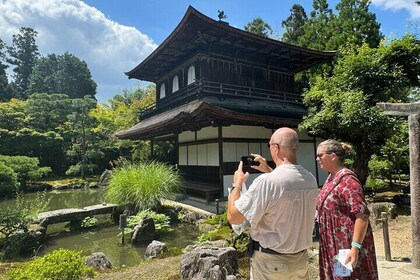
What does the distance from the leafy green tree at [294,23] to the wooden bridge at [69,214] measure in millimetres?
22444

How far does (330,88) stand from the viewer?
8.90 m

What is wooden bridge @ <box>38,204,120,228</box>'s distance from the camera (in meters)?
7.95

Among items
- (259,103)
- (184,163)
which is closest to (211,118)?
(259,103)

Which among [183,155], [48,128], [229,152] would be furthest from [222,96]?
[48,128]

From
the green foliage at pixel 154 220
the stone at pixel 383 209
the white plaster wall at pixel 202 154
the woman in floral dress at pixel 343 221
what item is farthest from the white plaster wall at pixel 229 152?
the woman in floral dress at pixel 343 221

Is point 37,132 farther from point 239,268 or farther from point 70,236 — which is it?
point 239,268

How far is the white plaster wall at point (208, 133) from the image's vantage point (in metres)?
10.4

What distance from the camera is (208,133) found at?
10844 millimetres

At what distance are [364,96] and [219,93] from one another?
16.7ft

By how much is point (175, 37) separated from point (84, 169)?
16.2 metres

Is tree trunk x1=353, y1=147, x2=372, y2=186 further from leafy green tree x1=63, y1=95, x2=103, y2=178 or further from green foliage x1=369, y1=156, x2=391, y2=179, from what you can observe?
leafy green tree x1=63, y1=95, x2=103, y2=178

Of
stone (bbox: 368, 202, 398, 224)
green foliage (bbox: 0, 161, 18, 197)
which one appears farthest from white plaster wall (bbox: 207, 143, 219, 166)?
green foliage (bbox: 0, 161, 18, 197)

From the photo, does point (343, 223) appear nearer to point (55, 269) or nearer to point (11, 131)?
point (55, 269)

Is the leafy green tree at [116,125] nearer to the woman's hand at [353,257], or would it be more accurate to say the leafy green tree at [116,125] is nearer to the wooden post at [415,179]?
the wooden post at [415,179]
